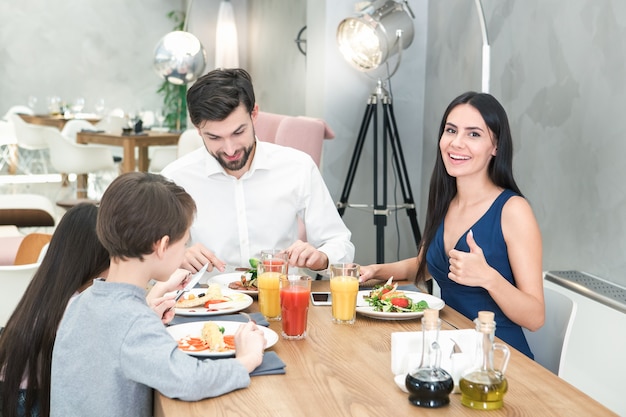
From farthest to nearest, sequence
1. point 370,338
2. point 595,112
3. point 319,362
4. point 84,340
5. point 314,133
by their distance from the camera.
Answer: point 314,133
point 595,112
point 370,338
point 319,362
point 84,340

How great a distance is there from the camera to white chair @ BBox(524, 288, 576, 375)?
1974 millimetres

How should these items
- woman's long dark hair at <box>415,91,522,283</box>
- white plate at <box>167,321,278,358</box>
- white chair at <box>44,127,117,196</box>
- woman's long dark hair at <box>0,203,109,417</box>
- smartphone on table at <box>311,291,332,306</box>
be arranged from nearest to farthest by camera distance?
white plate at <box>167,321,278,358</box> → woman's long dark hair at <box>0,203,109,417</box> → smartphone on table at <box>311,291,332,306</box> → woman's long dark hair at <box>415,91,522,283</box> → white chair at <box>44,127,117,196</box>

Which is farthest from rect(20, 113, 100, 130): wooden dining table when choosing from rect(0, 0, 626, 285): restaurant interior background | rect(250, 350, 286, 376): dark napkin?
rect(250, 350, 286, 376): dark napkin

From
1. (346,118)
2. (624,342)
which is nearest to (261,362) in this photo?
(624,342)

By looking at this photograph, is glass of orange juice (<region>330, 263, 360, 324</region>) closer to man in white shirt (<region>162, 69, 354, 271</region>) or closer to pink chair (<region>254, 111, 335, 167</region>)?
man in white shirt (<region>162, 69, 354, 271</region>)

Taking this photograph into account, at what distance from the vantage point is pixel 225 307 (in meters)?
1.99

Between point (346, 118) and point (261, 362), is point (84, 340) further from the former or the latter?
point (346, 118)

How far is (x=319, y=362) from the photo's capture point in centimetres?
161

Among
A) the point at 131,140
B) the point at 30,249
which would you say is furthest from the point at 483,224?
the point at 131,140

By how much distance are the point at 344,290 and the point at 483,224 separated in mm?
568

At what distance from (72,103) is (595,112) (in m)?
9.11

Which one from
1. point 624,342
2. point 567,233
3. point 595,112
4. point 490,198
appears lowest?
point 624,342

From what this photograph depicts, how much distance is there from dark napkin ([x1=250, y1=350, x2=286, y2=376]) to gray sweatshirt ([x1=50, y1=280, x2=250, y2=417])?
0.07 meters

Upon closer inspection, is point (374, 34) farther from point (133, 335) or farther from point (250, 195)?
point (133, 335)
